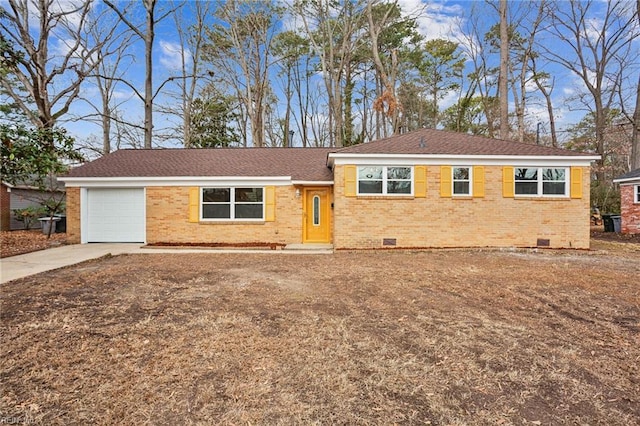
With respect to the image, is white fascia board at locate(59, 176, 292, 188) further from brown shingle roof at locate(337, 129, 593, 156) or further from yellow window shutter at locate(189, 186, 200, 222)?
brown shingle roof at locate(337, 129, 593, 156)

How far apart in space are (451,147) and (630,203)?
11267 mm

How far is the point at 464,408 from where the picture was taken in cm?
244

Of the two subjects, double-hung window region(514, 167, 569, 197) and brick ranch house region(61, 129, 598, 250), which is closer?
brick ranch house region(61, 129, 598, 250)

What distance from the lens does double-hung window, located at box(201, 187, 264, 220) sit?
11.7m

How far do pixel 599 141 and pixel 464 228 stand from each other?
1914cm

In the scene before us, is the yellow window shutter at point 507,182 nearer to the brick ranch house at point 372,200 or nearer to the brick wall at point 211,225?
the brick ranch house at point 372,200

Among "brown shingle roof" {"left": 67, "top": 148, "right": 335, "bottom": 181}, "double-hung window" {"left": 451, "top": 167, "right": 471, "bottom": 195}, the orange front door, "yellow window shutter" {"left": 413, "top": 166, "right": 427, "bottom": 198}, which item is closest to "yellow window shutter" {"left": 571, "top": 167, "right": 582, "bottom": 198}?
"double-hung window" {"left": 451, "top": 167, "right": 471, "bottom": 195}

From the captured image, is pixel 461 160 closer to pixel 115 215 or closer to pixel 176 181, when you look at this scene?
pixel 176 181

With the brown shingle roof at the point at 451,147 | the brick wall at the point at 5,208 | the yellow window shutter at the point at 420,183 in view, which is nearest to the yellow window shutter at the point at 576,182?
the brown shingle roof at the point at 451,147

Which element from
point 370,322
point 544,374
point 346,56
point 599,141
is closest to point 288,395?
point 370,322

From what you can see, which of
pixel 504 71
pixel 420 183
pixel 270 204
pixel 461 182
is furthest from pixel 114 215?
pixel 504 71

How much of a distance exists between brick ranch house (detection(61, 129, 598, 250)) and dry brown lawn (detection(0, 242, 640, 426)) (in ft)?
13.6

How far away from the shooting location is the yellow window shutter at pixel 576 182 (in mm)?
10484

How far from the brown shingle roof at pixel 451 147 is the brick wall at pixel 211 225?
9.65 feet
